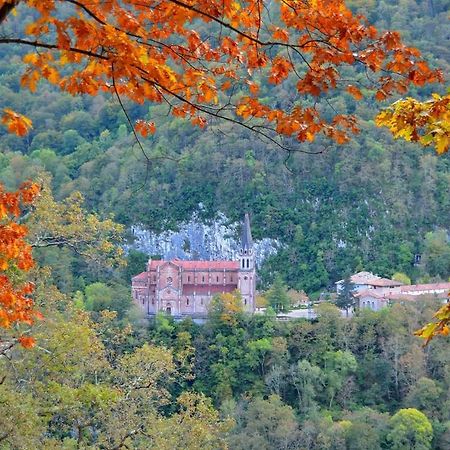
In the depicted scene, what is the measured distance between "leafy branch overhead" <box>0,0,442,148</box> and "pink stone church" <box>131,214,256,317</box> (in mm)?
28793

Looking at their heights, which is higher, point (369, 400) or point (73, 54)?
point (73, 54)

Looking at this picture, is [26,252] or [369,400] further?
[369,400]

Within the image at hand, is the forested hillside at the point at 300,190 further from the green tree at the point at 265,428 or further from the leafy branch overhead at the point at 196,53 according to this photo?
the leafy branch overhead at the point at 196,53

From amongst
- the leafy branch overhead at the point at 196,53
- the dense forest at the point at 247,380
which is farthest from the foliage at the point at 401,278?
the leafy branch overhead at the point at 196,53

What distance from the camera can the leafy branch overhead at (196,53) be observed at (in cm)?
338

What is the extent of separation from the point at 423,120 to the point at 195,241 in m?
39.1

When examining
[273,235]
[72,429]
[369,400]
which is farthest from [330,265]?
[72,429]

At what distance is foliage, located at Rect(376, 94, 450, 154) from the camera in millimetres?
4348

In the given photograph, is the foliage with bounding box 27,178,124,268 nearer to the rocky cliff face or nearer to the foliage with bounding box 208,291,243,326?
the foliage with bounding box 208,291,243,326

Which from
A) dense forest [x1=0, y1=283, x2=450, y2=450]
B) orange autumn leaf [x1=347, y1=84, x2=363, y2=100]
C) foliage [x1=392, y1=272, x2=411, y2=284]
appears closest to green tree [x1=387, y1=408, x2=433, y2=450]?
dense forest [x1=0, y1=283, x2=450, y2=450]

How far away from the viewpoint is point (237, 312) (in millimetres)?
31500

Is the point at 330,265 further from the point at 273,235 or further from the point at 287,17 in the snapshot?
the point at 287,17

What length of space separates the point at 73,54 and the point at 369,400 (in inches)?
1027

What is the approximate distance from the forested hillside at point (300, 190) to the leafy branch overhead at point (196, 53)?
35.1 m
